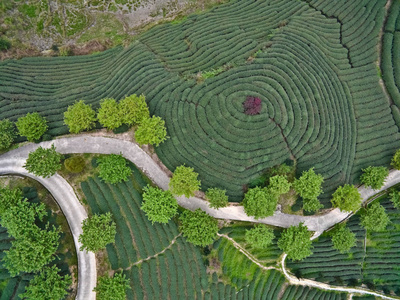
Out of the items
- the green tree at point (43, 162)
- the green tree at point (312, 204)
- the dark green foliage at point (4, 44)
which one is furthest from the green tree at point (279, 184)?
the dark green foliage at point (4, 44)

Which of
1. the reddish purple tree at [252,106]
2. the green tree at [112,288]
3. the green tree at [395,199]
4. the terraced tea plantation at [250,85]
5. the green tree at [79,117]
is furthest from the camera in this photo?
the green tree at [395,199]

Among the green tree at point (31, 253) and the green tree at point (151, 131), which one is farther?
the green tree at point (151, 131)

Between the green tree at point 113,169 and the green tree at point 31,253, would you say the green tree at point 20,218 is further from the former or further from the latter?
the green tree at point 113,169

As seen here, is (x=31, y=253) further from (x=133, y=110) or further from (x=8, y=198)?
(x=133, y=110)

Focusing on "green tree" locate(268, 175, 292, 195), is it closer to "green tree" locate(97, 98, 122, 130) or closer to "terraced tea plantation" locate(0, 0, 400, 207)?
"terraced tea plantation" locate(0, 0, 400, 207)

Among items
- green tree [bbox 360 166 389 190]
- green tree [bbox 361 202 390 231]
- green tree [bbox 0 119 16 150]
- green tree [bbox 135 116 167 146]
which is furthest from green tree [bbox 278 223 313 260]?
green tree [bbox 0 119 16 150]

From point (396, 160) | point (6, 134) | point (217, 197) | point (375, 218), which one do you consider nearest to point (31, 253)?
point (6, 134)

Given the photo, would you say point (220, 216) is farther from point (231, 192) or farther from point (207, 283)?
point (207, 283)
